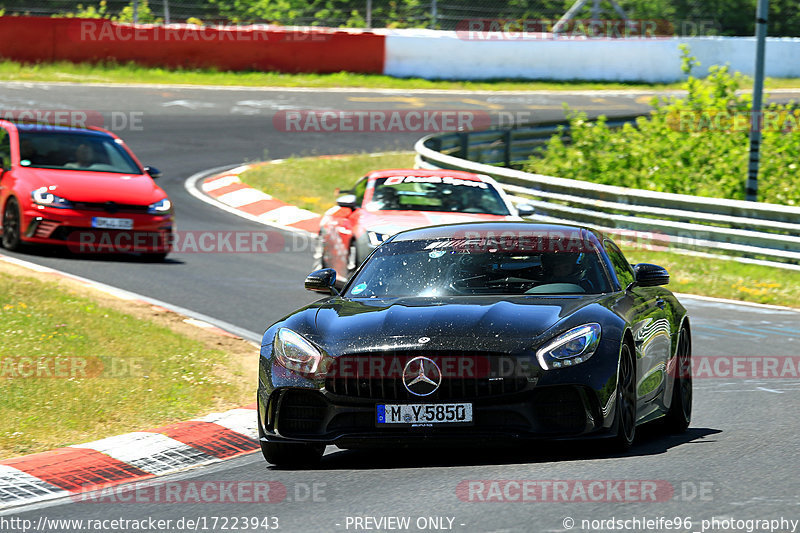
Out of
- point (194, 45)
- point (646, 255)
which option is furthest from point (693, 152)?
point (194, 45)

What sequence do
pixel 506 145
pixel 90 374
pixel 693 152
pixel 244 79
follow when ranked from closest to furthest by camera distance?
pixel 90 374 → pixel 693 152 → pixel 506 145 → pixel 244 79

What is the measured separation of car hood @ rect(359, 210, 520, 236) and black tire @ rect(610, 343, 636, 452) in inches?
269

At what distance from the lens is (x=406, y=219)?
14.3 meters

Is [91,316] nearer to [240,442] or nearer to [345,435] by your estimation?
[240,442]

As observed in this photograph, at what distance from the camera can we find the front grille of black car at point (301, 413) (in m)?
7.01

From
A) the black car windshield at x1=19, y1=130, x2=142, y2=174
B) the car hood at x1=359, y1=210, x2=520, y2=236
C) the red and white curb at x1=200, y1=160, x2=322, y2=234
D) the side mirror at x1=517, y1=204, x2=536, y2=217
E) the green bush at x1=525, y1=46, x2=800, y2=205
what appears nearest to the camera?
the car hood at x1=359, y1=210, x2=520, y2=236

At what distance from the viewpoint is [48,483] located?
23.0 ft

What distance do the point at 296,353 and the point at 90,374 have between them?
2.89 m

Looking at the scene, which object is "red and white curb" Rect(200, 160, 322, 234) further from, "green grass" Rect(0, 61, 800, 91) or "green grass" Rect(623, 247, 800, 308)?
"green grass" Rect(0, 61, 800, 91)

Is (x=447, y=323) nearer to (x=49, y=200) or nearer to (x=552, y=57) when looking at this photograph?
(x=49, y=200)

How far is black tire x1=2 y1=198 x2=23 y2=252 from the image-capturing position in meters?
16.3

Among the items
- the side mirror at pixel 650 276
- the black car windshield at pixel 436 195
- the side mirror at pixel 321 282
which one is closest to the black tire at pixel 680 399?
the side mirror at pixel 650 276

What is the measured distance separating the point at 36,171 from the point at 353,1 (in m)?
24.9

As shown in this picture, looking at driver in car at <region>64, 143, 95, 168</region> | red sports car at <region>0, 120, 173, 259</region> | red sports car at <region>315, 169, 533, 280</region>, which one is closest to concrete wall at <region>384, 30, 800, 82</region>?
driver in car at <region>64, 143, 95, 168</region>
